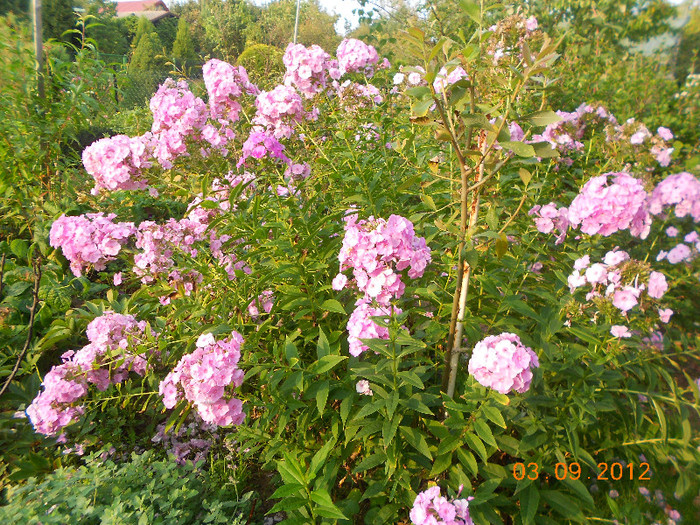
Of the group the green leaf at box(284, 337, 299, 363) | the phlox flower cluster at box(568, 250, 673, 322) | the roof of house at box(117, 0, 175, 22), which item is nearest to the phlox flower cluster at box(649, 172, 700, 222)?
the phlox flower cluster at box(568, 250, 673, 322)

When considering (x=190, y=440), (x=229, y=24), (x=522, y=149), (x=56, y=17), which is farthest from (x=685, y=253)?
(x=229, y=24)

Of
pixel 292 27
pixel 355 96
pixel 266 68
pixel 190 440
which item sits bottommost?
pixel 190 440

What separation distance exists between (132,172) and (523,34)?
6.74ft

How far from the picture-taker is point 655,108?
525 centimetres

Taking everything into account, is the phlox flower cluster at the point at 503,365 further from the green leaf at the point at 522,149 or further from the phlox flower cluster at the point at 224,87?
the phlox flower cluster at the point at 224,87

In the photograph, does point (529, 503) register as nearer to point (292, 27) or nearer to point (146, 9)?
point (292, 27)

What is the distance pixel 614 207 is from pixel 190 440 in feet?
8.08

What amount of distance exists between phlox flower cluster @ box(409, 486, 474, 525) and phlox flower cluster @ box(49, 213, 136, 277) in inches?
72.9

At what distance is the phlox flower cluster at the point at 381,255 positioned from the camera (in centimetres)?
155

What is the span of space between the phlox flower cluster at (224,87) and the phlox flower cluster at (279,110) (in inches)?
6.4

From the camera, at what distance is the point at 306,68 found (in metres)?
2.75

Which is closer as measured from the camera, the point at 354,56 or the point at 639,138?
the point at 639,138

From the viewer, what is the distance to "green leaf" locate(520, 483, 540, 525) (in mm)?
1614

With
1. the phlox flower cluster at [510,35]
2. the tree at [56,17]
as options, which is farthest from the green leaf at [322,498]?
the tree at [56,17]
